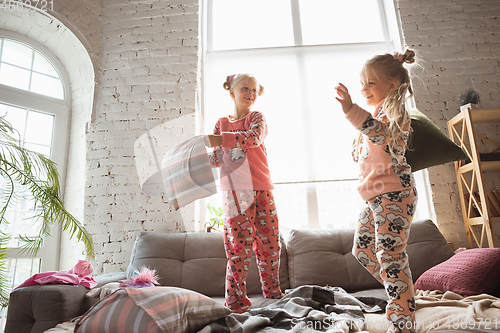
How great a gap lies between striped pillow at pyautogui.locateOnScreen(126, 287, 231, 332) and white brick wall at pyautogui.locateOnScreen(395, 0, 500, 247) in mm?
2285

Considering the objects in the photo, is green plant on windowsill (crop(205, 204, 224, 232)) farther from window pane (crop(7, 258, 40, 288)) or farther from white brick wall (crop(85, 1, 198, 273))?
window pane (crop(7, 258, 40, 288))

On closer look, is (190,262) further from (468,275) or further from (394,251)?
(468,275)

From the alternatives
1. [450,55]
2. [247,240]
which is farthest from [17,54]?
[450,55]

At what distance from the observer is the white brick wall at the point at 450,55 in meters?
2.79

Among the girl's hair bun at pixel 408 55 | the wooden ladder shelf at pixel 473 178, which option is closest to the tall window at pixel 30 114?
the girl's hair bun at pixel 408 55

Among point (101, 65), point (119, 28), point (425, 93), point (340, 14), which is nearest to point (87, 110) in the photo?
point (101, 65)

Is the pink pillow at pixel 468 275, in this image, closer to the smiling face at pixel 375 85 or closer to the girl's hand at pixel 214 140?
the smiling face at pixel 375 85

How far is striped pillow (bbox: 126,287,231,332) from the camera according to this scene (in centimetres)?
107

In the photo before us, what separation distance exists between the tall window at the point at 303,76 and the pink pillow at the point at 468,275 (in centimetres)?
108

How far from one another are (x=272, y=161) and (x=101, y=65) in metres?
1.83

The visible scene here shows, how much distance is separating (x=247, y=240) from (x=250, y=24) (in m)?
2.53

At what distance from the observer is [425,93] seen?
287cm

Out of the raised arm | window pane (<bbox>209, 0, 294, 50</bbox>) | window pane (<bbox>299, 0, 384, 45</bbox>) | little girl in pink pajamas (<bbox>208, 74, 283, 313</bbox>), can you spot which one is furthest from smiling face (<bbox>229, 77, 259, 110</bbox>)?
window pane (<bbox>299, 0, 384, 45</bbox>)

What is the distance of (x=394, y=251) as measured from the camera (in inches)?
47.7
